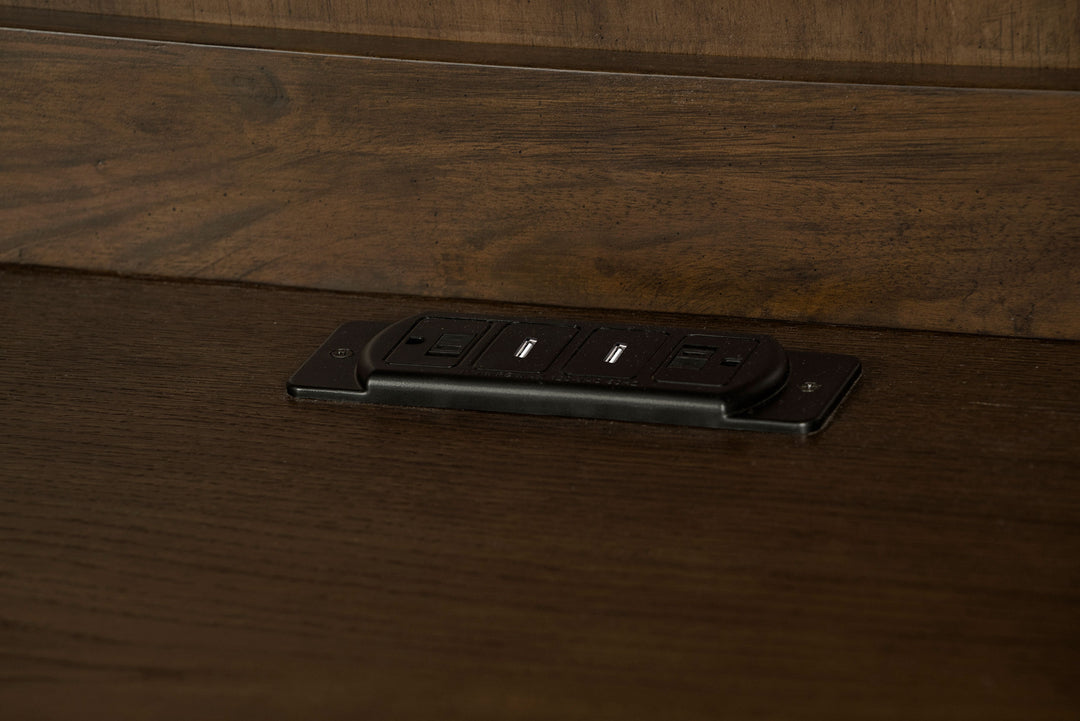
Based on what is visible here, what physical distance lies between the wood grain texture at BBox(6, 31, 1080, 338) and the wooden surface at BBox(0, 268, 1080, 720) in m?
0.05

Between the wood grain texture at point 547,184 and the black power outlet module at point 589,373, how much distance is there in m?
0.07

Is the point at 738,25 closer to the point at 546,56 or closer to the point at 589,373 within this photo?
the point at 546,56

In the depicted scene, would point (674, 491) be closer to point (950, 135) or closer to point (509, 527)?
point (509, 527)

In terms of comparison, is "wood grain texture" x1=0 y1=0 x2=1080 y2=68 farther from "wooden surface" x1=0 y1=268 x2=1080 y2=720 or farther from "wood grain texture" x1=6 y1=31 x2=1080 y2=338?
"wooden surface" x1=0 y1=268 x2=1080 y2=720

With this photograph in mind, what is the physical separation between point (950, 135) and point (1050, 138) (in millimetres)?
51

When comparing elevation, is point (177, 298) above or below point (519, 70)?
below

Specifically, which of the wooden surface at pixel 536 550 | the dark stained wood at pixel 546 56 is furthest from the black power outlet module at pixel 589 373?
the dark stained wood at pixel 546 56

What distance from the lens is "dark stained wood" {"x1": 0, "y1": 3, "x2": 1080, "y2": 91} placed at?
70 centimetres

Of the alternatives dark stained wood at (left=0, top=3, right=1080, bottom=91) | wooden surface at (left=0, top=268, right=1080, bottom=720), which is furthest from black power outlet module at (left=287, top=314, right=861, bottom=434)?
dark stained wood at (left=0, top=3, right=1080, bottom=91)

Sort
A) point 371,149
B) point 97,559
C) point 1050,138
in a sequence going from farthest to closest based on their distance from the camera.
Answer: point 371,149, point 1050,138, point 97,559

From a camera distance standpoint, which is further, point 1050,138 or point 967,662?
point 1050,138

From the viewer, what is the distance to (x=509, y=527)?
1.86 feet

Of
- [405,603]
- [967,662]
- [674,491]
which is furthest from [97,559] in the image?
[967,662]

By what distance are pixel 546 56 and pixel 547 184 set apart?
0.08 m
